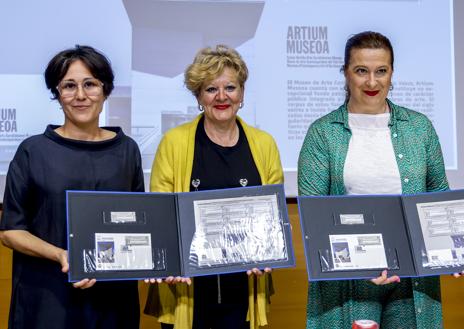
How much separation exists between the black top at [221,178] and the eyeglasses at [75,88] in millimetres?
405

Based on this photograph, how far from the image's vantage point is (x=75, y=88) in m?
2.18

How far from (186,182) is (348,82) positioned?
680mm

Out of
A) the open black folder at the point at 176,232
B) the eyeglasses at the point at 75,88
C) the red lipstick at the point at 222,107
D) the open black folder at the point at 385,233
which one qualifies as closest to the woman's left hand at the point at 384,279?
the open black folder at the point at 385,233

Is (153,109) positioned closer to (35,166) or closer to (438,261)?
(35,166)

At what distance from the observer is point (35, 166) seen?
211cm

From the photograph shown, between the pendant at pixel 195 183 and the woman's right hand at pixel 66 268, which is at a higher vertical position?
the pendant at pixel 195 183

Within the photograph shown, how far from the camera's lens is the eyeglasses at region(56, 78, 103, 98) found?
7.14ft

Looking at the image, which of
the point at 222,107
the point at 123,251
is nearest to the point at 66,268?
the point at 123,251

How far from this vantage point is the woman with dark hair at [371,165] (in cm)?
223

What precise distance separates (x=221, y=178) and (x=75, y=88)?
1.89 feet

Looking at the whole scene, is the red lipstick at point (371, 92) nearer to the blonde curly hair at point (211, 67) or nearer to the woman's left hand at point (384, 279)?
the blonde curly hair at point (211, 67)

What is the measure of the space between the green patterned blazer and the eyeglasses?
2.46ft

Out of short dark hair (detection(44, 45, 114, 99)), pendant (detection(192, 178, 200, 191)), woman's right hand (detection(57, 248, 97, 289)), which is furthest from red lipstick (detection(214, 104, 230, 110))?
woman's right hand (detection(57, 248, 97, 289))

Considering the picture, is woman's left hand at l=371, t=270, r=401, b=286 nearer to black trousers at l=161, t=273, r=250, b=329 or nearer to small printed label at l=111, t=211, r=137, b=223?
black trousers at l=161, t=273, r=250, b=329
